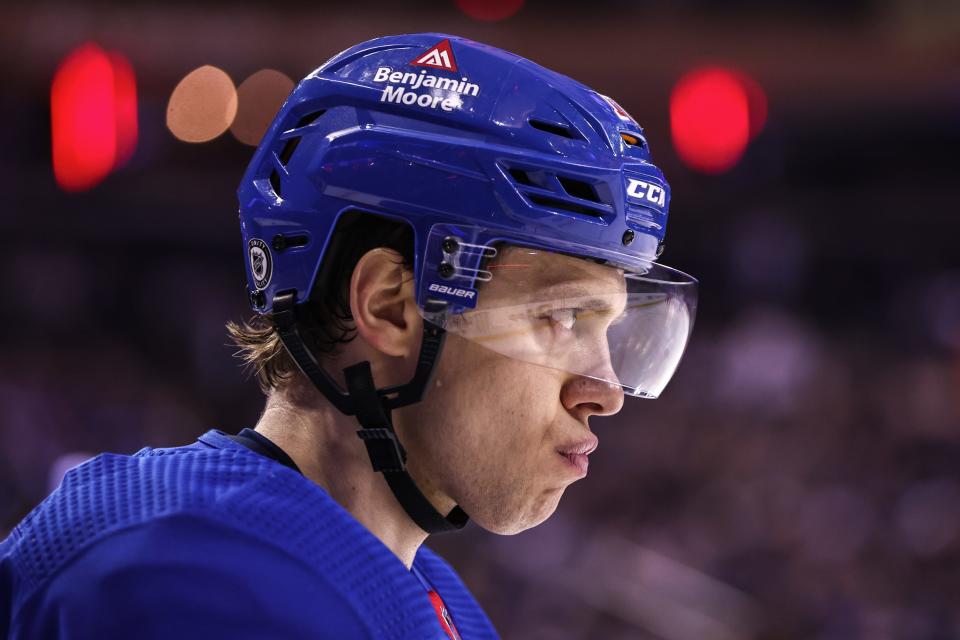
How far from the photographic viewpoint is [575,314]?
1728 mm

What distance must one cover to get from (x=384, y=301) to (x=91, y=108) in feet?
33.8

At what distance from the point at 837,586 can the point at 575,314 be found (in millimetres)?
7605

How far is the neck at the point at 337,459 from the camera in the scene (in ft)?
5.56

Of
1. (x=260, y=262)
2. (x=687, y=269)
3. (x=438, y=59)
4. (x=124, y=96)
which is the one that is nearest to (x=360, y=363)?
(x=260, y=262)

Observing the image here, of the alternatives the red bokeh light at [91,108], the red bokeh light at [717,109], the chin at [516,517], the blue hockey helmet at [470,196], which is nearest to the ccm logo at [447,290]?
the blue hockey helmet at [470,196]

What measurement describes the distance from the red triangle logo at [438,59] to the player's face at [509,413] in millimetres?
328

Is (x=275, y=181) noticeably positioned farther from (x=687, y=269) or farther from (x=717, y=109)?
(x=687, y=269)

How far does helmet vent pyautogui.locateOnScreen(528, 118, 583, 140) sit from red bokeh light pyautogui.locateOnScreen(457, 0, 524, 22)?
401 inches

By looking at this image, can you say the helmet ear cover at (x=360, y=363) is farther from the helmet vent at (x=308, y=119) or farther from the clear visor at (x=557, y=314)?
the helmet vent at (x=308, y=119)

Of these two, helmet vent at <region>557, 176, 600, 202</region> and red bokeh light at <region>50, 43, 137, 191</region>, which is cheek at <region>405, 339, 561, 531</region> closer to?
helmet vent at <region>557, 176, 600, 202</region>

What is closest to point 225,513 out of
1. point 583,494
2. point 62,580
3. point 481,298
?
point 62,580

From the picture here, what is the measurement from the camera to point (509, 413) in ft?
5.51

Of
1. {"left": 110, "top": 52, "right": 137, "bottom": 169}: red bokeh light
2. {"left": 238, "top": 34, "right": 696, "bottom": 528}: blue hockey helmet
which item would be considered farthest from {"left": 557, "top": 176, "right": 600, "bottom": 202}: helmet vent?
{"left": 110, "top": 52, "right": 137, "bottom": 169}: red bokeh light

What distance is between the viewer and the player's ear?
5.58 ft
